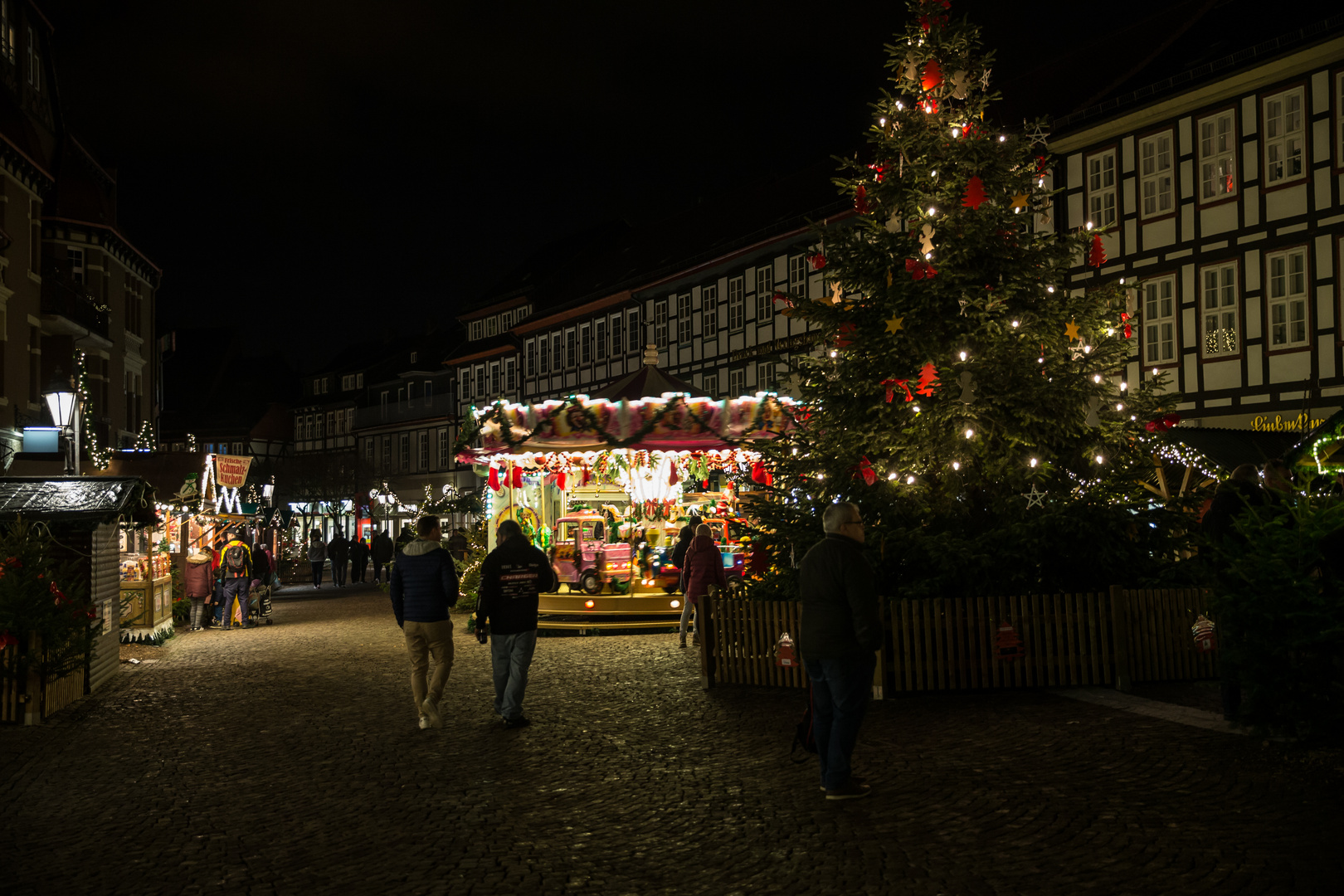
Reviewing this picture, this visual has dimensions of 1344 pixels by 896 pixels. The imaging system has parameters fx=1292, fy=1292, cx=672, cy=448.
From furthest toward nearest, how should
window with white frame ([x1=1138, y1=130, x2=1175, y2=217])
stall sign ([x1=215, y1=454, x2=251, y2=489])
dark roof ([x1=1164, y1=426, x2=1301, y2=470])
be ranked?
window with white frame ([x1=1138, y1=130, x2=1175, y2=217]), stall sign ([x1=215, y1=454, x2=251, y2=489]), dark roof ([x1=1164, y1=426, x2=1301, y2=470])

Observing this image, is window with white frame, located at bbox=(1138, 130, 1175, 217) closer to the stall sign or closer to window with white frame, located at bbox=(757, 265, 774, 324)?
window with white frame, located at bbox=(757, 265, 774, 324)

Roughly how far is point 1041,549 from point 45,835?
8214 millimetres

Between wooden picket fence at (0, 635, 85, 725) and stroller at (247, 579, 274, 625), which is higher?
wooden picket fence at (0, 635, 85, 725)

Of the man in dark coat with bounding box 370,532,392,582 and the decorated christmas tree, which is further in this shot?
the man in dark coat with bounding box 370,532,392,582

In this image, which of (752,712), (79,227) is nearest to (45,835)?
(752,712)

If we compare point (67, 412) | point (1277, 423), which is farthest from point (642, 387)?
point (1277, 423)

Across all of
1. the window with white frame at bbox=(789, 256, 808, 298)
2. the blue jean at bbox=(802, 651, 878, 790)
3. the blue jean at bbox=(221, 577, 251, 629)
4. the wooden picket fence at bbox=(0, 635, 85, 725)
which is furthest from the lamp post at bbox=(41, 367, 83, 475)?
the window with white frame at bbox=(789, 256, 808, 298)

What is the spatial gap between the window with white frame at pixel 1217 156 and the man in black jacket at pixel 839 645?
20.8 metres

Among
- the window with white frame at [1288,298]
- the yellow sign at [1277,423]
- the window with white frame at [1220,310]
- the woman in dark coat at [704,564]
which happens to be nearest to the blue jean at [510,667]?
the woman in dark coat at [704,564]

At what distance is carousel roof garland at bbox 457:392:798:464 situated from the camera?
19391mm

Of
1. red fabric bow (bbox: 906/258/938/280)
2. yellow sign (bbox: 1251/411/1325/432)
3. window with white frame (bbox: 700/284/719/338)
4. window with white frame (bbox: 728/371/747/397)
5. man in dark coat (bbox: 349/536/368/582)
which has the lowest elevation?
man in dark coat (bbox: 349/536/368/582)

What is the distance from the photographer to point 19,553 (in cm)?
1119

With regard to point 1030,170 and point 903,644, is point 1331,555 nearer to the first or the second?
point 903,644

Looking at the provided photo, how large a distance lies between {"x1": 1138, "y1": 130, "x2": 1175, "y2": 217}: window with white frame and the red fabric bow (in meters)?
15.9
